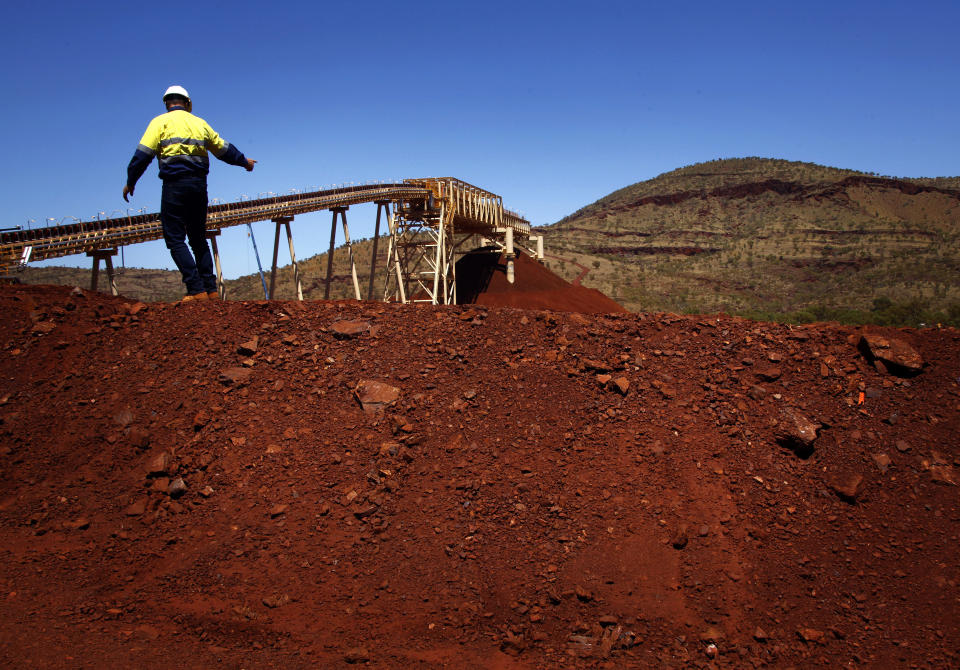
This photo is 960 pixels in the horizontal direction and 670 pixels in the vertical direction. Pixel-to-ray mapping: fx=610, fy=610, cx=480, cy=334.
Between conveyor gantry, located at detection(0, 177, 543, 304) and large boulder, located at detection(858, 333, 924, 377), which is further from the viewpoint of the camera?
conveyor gantry, located at detection(0, 177, 543, 304)

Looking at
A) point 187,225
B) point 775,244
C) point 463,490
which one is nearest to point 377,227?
point 187,225

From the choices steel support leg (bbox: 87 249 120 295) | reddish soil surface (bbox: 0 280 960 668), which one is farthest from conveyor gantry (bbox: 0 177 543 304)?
reddish soil surface (bbox: 0 280 960 668)

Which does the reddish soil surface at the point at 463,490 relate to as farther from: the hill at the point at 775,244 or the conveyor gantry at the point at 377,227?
the hill at the point at 775,244

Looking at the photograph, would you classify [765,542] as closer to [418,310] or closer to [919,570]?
[919,570]

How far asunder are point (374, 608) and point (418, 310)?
375 cm

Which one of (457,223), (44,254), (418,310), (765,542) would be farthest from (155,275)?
(765,542)

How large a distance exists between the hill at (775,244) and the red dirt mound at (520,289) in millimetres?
7687

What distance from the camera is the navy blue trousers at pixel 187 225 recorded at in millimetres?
7527

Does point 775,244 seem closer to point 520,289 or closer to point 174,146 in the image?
point 520,289

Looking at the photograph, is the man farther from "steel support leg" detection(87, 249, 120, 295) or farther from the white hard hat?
"steel support leg" detection(87, 249, 120, 295)

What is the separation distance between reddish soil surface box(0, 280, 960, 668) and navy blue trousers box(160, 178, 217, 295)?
0.77 m

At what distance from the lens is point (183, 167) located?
7.43 meters

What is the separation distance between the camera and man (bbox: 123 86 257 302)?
24.0 ft

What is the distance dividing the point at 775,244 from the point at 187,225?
2695 inches
